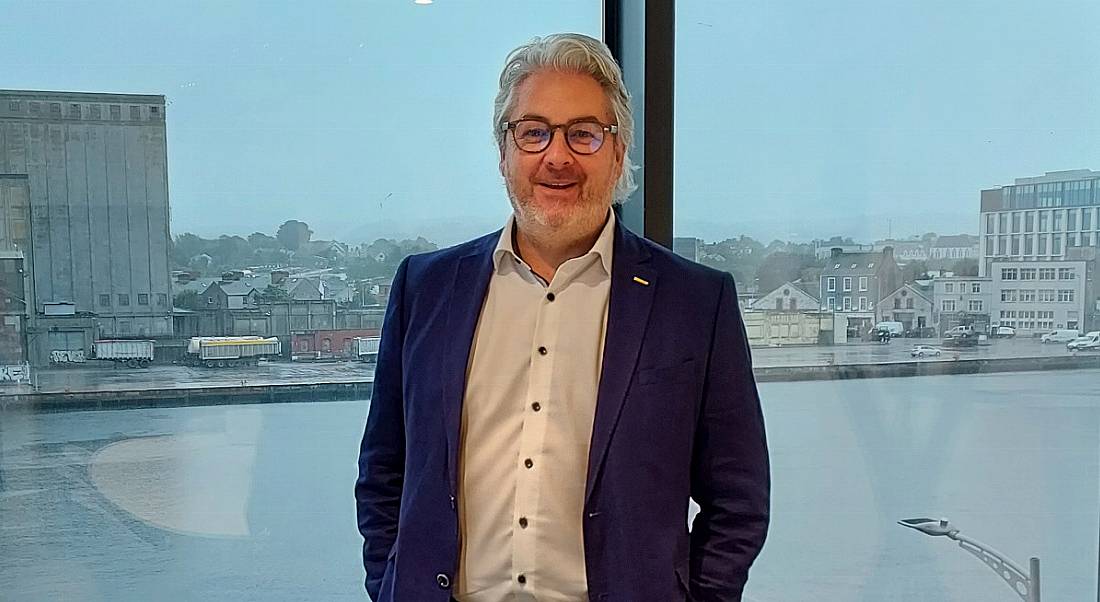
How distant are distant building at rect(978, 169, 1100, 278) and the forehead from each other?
1.05 metres

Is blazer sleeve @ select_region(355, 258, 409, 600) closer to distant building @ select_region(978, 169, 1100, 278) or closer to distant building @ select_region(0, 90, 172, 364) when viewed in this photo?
distant building @ select_region(0, 90, 172, 364)

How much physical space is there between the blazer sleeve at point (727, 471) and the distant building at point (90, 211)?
116cm

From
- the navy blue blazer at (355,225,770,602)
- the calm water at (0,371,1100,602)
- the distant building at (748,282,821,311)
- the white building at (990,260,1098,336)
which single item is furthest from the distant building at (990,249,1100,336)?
the navy blue blazer at (355,225,770,602)

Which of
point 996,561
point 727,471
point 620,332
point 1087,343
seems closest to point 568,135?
point 620,332

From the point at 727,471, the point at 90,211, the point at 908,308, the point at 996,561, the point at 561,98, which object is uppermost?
the point at 561,98

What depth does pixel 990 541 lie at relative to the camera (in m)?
2.04

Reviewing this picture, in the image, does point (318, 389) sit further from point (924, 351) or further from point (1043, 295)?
point (1043, 295)

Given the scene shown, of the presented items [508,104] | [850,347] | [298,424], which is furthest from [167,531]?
[850,347]

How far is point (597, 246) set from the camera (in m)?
1.42

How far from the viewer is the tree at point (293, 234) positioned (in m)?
1.96

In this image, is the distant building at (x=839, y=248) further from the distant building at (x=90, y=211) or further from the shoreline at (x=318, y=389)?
the distant building at (x=90, y=211)

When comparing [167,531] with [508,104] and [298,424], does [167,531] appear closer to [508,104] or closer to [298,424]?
[298,424]

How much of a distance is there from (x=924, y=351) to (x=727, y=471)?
2.83 feet

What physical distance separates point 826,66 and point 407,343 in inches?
45.5
